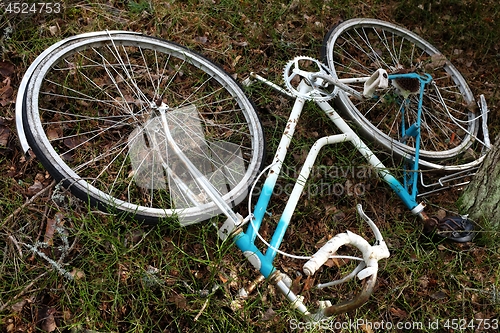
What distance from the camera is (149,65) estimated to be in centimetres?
386

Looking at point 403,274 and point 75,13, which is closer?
point 403,274

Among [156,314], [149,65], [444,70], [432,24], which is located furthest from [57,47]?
[432,24]

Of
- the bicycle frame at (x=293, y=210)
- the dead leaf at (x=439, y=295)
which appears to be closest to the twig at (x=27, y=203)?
the bicycle frame at (x=293, y=210)

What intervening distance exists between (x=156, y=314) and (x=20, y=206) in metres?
1.12

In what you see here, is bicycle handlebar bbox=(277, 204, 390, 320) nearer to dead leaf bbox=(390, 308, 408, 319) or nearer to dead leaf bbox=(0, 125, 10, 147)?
dead leaf bbox=(390, 308, 408, 319)

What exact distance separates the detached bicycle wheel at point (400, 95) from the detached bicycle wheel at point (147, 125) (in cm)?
101

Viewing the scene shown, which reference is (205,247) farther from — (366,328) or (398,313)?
(398,313)

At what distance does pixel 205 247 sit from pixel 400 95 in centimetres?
206

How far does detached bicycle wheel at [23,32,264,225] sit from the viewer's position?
10.2 feet

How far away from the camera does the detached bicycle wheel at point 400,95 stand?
3.89 metres

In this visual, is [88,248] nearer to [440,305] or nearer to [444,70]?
[440,305]

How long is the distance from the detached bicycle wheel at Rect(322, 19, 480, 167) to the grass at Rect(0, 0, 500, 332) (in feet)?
0.99

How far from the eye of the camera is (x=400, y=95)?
3.85 meters

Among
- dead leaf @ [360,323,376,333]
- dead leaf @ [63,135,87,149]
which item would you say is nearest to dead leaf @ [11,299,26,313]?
dead leaf @ [63,135,87,149]
